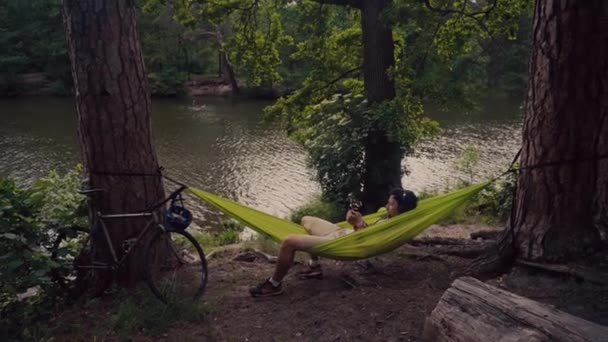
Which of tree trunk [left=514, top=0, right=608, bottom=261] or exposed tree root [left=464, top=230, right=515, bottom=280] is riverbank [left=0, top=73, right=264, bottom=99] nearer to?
exposed tree root [left=464, top=230, right=515, bottom=280]

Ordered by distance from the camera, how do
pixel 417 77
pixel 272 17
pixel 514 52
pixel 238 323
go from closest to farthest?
pixel 238 323, pixel 417 77, pixel 272 17, pixel 514 52

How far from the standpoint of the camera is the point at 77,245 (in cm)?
361

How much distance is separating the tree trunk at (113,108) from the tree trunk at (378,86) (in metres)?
4.34

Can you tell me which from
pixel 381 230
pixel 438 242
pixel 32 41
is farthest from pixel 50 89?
pixel 381 230

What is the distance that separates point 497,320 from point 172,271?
7.48 ft

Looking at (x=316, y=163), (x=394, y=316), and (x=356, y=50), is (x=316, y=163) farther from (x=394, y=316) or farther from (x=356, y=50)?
(x=394, y=316)

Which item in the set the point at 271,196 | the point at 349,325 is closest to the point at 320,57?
the point at 271,196

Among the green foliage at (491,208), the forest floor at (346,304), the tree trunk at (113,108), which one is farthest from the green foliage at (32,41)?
the forest floor at (346,304)

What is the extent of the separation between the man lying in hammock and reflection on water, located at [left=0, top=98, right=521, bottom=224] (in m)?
5.89

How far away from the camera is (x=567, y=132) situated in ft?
10.2

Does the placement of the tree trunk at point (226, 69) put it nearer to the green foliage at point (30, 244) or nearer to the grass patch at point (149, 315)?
the green foliage at point (30, 244)

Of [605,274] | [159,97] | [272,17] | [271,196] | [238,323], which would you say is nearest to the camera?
[605,274]

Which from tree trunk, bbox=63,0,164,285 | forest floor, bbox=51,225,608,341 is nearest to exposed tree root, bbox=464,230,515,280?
forest floor, bbox=51,225,608,341

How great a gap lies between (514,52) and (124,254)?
27.0 m
